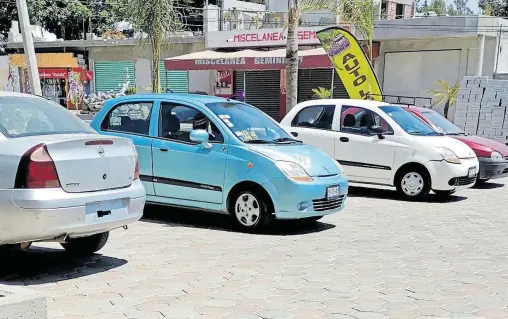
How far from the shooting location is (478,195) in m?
11.0

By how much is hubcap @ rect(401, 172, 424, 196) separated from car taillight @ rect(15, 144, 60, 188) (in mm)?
6820

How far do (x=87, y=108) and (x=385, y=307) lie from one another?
29302mm

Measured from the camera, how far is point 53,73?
33.1m

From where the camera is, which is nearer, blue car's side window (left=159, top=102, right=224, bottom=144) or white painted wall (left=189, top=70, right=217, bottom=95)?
blue car's side window (left=159, top=102, right=224, bottom=144)

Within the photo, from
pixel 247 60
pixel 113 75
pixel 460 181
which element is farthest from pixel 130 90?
pixel 460 181

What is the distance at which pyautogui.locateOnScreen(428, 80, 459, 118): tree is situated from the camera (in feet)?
65.8

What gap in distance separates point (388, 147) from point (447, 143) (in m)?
1.03

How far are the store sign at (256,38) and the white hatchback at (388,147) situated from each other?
13.6 metres

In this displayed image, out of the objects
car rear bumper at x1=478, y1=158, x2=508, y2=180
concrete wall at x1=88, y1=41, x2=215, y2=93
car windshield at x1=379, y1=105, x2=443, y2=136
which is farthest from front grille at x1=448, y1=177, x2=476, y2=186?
concrete wall at x1=88, y1=41, x2=215, y2=93

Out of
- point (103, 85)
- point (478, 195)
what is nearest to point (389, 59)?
point (478, 195)

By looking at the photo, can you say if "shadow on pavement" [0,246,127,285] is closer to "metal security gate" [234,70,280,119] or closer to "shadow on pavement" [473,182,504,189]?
"shadow on pavement" [473,182,504,189]

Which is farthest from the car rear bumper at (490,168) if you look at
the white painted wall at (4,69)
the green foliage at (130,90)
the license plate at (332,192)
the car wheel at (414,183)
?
the white painted wall at (4,69)

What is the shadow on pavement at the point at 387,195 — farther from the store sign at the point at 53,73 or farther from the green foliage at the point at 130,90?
the store sign at the point at 53,73

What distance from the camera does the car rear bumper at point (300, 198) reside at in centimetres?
705
